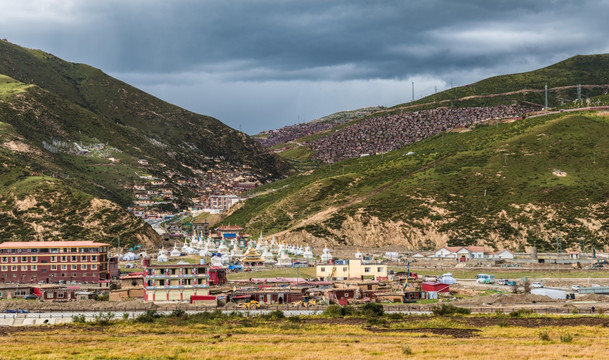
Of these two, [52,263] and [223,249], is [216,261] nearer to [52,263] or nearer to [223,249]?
[223,249]

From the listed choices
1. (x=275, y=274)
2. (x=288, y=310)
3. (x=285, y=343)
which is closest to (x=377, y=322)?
(x=288, y=310)

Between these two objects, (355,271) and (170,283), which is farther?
(355,271)

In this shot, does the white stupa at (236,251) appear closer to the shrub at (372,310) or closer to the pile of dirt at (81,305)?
the pile of dirt at (81,305)

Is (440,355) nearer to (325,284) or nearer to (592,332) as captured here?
(592,332)

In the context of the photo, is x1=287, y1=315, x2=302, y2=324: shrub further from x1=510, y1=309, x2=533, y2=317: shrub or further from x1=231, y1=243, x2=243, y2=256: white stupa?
x1=231, y1=243, x2=243, y2=256: white stupa

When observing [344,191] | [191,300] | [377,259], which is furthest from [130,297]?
[344,191]

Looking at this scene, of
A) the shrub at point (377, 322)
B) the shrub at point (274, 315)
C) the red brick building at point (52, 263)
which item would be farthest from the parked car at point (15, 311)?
the shrub at point (377, 322)

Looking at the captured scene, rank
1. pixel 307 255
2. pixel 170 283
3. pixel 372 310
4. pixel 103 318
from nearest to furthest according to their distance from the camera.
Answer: pixel 103 318, pixel 372 310, pixel 170 283, pixel 307 255
